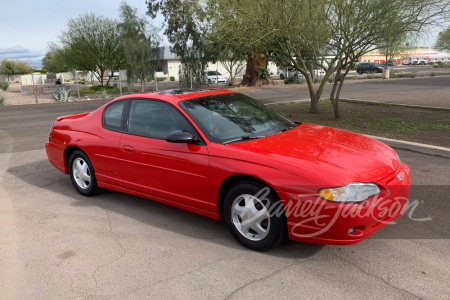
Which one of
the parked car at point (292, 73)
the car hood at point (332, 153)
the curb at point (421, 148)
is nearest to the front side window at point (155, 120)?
the car hood at point (332, 153)

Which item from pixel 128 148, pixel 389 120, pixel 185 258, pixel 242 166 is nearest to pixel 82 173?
pixel 128 148

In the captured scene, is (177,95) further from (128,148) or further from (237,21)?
(237,21)

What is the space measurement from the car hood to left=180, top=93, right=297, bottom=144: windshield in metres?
0.21

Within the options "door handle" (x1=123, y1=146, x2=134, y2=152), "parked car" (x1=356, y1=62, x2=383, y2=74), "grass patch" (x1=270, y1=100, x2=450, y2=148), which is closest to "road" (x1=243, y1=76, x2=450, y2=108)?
"grass patch" (x1=270, y1=100, x2=450, y2=148)

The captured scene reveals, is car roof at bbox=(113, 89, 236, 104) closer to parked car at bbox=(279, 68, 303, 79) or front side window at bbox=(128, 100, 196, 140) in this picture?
front side window at bbox=(128, 100, 196, 140)

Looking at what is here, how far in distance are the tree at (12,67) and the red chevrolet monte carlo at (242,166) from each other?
214 ft

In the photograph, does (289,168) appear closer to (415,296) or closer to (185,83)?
(415,296)

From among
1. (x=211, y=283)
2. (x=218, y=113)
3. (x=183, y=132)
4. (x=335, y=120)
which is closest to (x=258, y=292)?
(x=211, y=283)

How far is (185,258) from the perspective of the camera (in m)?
3.73

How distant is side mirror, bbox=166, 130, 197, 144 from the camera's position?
160 inches

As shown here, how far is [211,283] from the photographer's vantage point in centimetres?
329

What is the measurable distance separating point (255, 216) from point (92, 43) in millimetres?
32068

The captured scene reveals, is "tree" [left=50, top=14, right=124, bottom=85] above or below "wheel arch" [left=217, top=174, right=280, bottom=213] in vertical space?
above

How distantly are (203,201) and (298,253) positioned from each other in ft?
3.58
